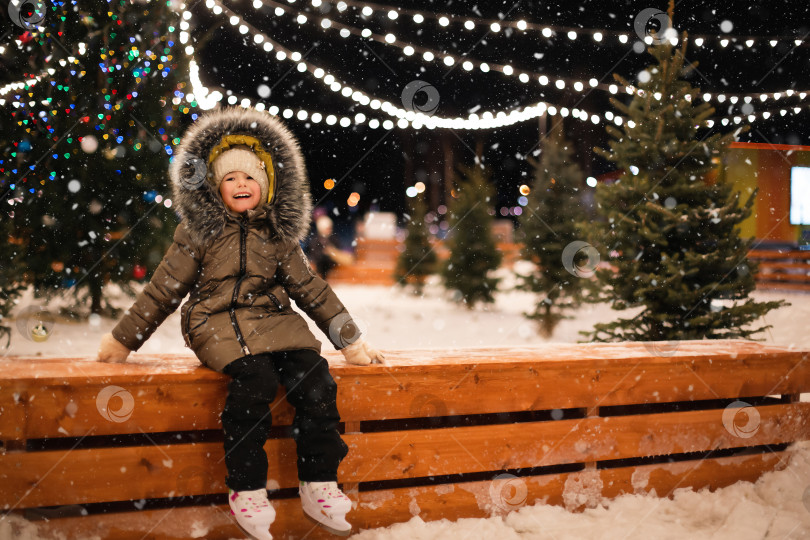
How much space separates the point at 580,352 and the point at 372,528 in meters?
1.39

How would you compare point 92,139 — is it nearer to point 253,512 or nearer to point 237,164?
point 237,164

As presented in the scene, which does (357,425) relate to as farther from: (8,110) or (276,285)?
(8,110)

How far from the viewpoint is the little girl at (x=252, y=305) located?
83.6 inches

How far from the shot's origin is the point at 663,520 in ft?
8.53

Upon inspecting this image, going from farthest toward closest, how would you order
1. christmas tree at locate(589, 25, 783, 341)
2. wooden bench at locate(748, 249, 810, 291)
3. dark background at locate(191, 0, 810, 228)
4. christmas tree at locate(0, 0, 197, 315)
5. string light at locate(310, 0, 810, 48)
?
wooden bench at locate(748, 249, 810, 291) → dark background at locate(191, 0, 810, 228) → string light at locate(310, 0, 810, 48) → christmas tree at locate(0, 0, 197, 315) → christmas tree at locate(589, 25, 783, 341)

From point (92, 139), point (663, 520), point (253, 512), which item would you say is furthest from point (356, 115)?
point (253, 512)

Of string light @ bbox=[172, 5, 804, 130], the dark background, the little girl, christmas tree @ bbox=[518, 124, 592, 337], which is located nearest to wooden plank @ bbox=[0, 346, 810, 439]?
the little girl

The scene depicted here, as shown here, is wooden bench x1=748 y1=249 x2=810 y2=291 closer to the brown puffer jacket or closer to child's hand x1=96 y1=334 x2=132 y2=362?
the brown puffer jacket

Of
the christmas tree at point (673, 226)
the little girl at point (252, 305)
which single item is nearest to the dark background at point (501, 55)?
the christmas tree at point (673, 226)

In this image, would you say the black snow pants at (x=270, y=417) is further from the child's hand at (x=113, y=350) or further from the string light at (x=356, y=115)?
the string light at (x=356, y=115)

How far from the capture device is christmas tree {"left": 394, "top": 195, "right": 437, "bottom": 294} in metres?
12.7

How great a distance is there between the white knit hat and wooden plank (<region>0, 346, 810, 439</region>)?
2.88 feet

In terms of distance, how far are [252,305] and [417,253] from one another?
10658 millimetres

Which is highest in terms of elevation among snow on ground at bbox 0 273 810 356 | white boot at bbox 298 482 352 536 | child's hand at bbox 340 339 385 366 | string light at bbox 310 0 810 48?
string light at bbox 310 0 810 48
